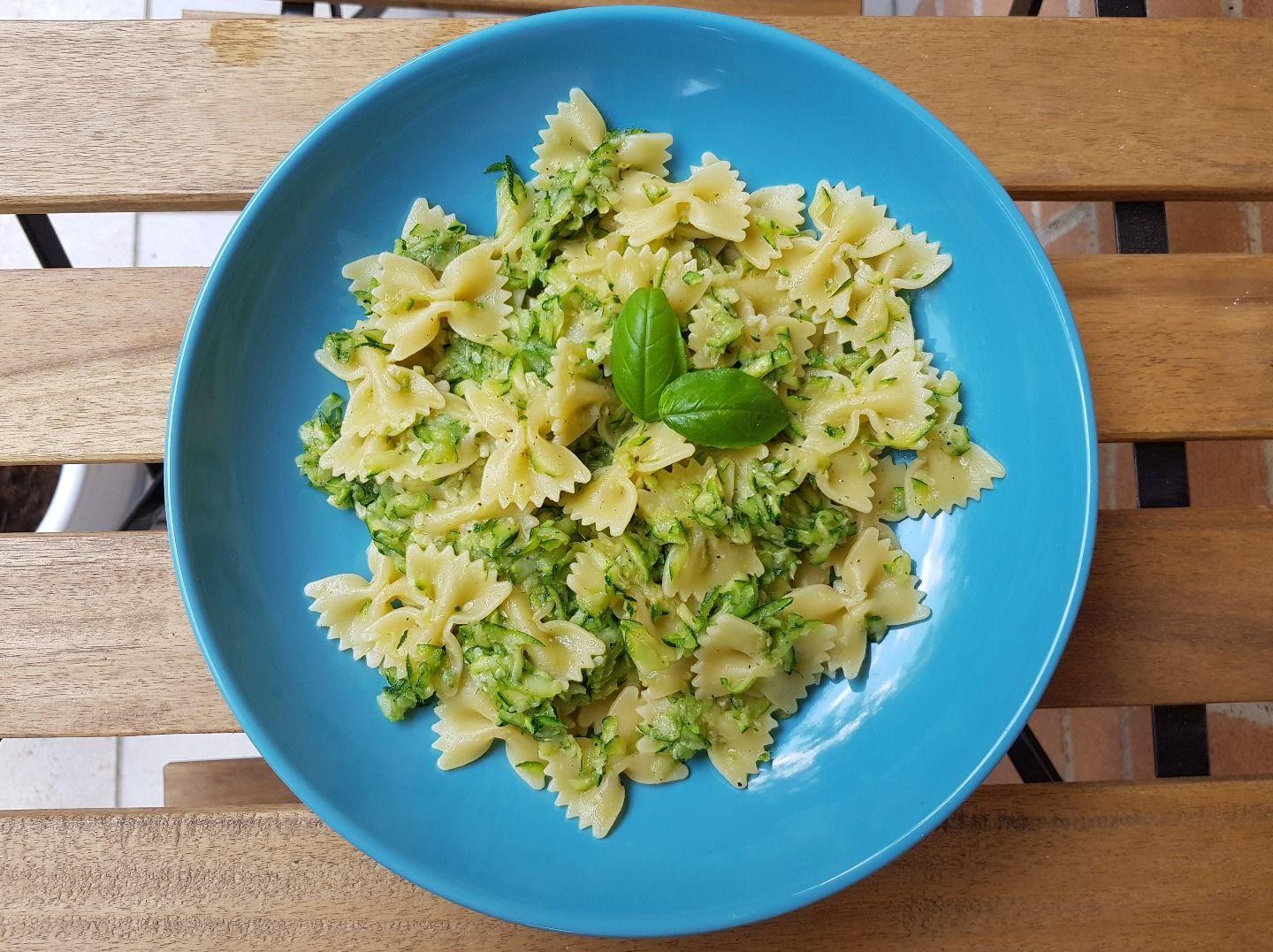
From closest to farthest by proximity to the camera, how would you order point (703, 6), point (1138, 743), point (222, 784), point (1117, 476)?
point (703, 6) < point (222, 784) < point (1138, 743) < point (1117, 476)

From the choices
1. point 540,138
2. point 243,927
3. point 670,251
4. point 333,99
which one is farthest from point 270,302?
point 243,927

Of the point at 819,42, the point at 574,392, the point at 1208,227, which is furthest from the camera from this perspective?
the point at 1208,227

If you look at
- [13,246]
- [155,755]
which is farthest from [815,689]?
[13,246]

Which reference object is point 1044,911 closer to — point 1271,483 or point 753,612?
point 753,612

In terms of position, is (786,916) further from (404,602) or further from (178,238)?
(178,238)

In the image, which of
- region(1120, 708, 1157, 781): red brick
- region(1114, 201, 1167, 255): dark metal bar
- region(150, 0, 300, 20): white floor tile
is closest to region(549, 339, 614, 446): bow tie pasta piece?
region(1114, 201, 1167, 255): dark metal bar
